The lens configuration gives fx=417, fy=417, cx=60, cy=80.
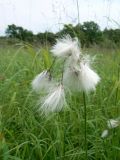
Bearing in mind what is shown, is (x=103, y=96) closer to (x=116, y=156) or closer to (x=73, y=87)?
(x=116, y=156)

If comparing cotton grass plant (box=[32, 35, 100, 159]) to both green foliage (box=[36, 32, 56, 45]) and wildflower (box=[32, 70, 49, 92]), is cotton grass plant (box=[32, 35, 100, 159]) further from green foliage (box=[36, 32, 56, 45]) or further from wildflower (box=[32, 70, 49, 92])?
green foliage (box=[36, 32, 56, 45])

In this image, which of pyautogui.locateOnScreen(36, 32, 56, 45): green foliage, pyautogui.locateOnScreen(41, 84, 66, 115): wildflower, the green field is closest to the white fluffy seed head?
pyautogui.locateOnScreen(41, 84, 66, 115): wildflower

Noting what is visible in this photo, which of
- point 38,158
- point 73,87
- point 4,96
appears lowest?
point 38,158

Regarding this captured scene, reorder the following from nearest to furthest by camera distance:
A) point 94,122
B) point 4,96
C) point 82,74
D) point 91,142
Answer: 1. point 82,74
2. point 91,142
3. point 94,122
4. point 4,96

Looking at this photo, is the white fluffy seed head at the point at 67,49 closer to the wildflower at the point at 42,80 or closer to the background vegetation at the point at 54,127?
the wildflower at the point at 42,80

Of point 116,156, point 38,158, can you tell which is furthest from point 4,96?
point 116,156

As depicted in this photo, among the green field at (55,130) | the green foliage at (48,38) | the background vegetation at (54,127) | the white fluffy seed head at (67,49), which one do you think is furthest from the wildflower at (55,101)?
the green foliage at (48,38)
